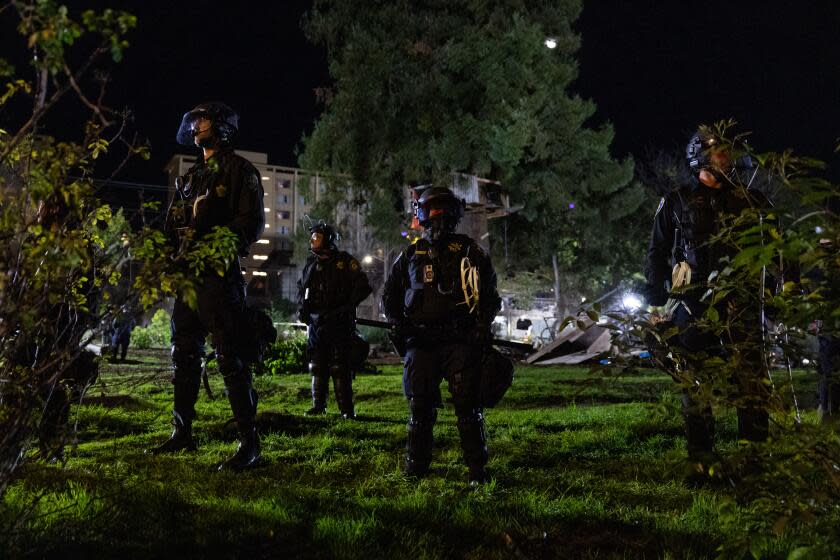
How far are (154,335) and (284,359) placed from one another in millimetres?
12158

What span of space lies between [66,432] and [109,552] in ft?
1.77

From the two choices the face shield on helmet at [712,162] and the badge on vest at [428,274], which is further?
the badge on vest at [428,274]

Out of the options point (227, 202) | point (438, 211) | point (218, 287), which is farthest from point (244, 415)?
point (438, 211)

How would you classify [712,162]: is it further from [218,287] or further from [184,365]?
[184,365]

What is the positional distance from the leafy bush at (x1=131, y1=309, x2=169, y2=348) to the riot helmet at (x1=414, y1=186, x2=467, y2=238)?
20384 millimetres

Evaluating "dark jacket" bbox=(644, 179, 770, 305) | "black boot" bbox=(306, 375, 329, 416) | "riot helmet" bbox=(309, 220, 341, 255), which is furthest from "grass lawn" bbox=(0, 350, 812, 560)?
"riot helmet" bbox=(309, 220, 341, 255)

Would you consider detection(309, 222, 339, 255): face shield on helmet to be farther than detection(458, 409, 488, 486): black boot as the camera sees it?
Yes

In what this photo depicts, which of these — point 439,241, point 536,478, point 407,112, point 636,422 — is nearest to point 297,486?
point 536,478

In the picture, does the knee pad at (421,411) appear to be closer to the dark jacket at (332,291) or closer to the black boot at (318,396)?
the black boot at (318,396)

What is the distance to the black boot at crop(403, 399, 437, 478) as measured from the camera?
440 cm

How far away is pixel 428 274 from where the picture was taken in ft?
15.2

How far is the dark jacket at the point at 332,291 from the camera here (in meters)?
8.03

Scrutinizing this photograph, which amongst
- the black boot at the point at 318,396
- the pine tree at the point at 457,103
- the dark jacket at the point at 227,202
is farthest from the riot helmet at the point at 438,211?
the pine tree at the point at 457,103

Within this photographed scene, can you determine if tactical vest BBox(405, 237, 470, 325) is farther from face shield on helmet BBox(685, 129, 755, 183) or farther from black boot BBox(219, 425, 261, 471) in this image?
face shield on helmet BBox(685, 129, 755, 183)
